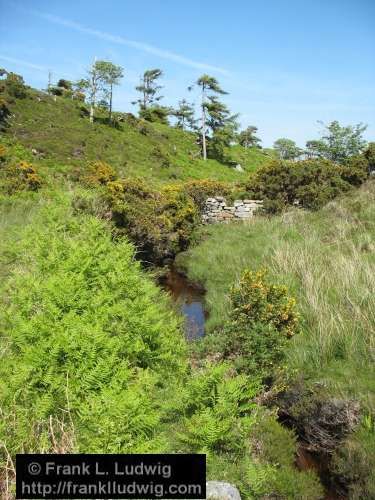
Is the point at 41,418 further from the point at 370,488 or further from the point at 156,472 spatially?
the point at 370,488

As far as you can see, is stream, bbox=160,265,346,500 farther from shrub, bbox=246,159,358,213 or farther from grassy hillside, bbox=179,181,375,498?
shrub, bbox=246,159,358,213

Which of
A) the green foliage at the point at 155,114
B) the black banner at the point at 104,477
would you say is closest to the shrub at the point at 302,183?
the black banner at the point at 104,477

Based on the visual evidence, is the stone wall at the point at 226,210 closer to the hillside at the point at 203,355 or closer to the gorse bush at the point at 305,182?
the gorse bush at the point at 305,182

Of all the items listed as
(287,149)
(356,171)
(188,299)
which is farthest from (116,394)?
(287,149)

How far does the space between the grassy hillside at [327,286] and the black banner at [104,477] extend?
2093mm

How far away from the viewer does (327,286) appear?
773 cm

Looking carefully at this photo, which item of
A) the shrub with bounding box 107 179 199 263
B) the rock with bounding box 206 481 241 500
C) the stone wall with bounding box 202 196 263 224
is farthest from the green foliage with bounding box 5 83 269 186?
the rock with bounding box 206 481 241 500

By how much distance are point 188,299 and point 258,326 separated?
16.4 feet

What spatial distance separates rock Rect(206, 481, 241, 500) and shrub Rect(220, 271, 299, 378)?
2394mm

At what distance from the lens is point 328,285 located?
25.1ft

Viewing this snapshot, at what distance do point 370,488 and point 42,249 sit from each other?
21.3 ft

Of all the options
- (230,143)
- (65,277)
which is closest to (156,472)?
(65,277)

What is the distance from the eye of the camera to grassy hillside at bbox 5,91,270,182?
105 feet

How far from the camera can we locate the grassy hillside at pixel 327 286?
17.0 ft
